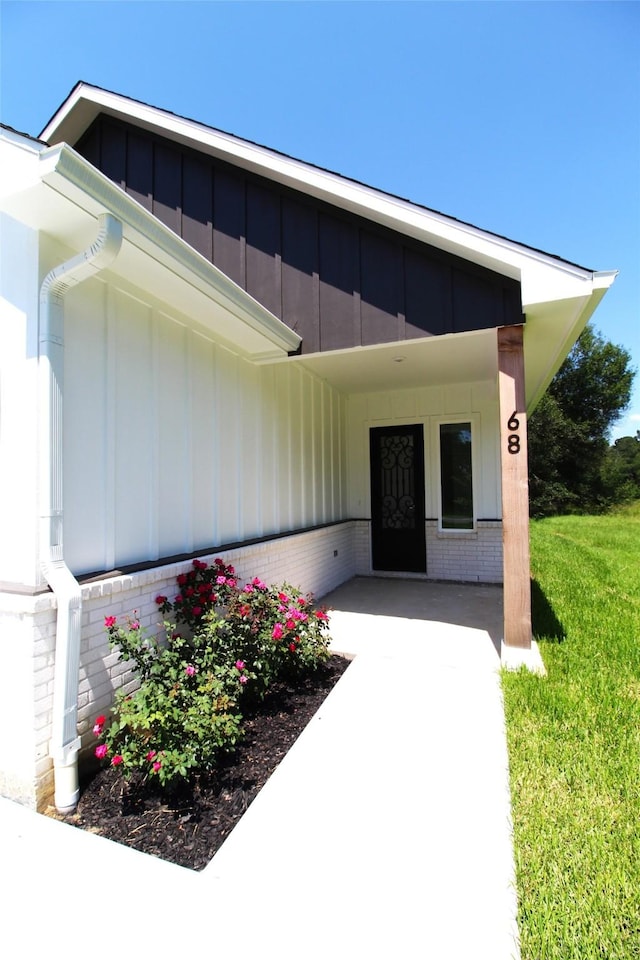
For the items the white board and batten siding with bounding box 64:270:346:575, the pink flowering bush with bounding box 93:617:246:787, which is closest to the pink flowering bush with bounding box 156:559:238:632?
the white board and batten siding with bounding box 64:270:346:575

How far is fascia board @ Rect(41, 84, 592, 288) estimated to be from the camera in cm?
350

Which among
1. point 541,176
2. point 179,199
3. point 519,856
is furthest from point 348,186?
point 519,856

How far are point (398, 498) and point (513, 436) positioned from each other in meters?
3.94

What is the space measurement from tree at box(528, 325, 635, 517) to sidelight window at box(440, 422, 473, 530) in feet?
41.6

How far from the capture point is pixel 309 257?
14.7 ft

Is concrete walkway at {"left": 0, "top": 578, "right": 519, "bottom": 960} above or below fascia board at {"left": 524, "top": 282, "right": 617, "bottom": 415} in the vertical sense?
below

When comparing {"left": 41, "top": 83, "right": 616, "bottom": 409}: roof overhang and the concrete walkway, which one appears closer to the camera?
the concrete walkway

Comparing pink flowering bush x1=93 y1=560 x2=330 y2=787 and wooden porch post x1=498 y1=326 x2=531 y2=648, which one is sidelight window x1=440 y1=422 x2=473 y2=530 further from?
pink flowering bush x1=93 y1=560 x2=330 y2=787

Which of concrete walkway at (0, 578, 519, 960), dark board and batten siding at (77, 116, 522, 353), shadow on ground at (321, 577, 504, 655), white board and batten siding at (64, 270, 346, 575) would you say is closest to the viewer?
concrete walkway at (0, 578, 519, 960)

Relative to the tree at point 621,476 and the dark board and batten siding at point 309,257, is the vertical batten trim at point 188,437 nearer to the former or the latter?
the dark board and batten siding at point 309,257

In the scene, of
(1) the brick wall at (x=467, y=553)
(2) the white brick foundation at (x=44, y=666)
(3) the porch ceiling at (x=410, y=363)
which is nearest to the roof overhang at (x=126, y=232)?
(3) the porch ceiling at (x=410, y=363)

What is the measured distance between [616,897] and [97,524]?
10.0 feet

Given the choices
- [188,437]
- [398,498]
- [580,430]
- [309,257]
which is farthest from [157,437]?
[580,430]

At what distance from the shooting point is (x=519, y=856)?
6.10 ft
